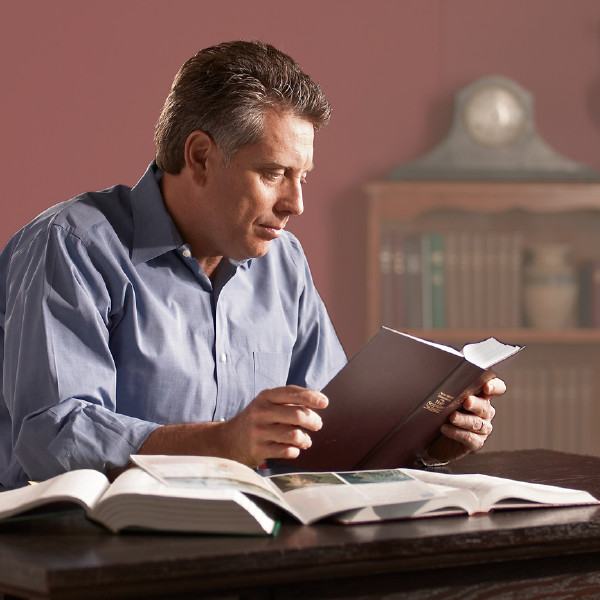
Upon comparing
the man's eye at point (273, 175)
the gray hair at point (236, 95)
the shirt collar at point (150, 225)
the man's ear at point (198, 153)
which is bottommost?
the shirt collar at point (150, 225)

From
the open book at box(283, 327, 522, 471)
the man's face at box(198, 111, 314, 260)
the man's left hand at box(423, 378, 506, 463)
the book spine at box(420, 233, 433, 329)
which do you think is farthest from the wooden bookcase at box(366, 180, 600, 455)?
the open book at box(283, 327, 522, 471)

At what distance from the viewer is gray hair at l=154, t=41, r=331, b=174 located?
5.59 ft

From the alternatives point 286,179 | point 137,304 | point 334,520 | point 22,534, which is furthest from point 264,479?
point 286,179

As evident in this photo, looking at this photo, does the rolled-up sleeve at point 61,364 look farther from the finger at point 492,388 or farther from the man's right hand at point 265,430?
the finger at point 492,388

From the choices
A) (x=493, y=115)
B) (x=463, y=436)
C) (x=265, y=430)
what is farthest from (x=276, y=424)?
(x=493, y=115)

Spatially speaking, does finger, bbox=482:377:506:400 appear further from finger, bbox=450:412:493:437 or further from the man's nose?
the man's nose

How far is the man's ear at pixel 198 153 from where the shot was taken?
68.9 inches

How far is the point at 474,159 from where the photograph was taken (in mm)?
3531

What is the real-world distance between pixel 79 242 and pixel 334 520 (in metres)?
0.75

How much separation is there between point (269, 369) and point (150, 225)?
35 centimetres

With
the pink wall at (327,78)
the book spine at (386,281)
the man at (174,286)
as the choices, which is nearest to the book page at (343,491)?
the man at (174,286)

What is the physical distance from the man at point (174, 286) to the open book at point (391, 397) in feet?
0.31

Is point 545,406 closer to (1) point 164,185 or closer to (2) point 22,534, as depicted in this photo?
(1) point 164,185

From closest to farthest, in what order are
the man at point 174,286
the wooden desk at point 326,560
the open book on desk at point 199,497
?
1. the wooden desk at point 326,560
2. the open book on desk at point 199,497
3. the man at point 174,286
